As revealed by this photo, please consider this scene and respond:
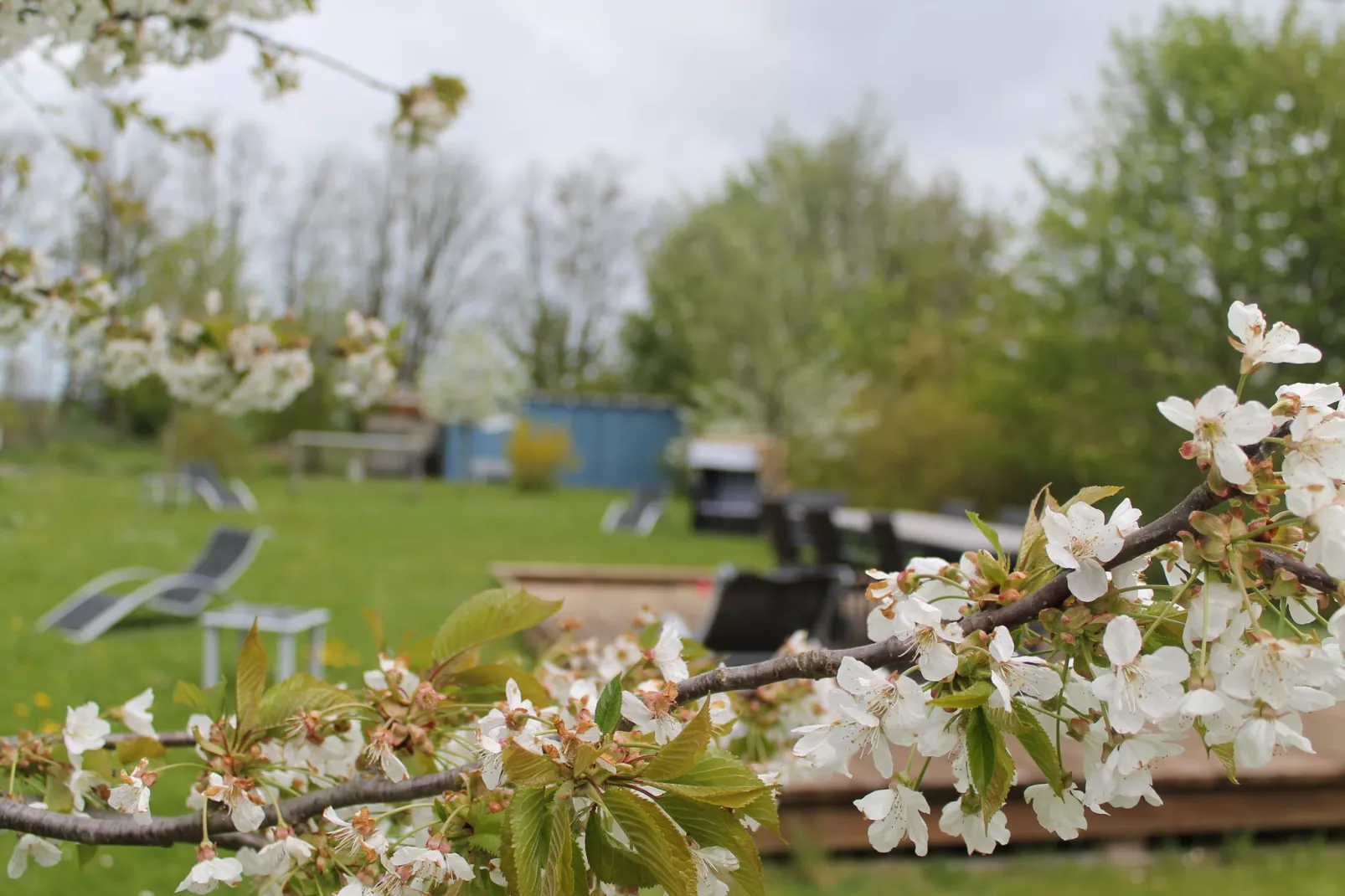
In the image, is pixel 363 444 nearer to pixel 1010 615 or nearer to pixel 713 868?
pixel 713 868

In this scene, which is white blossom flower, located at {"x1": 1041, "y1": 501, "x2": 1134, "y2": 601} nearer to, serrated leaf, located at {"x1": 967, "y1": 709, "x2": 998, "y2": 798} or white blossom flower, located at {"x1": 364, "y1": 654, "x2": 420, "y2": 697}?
serrated leaf, located at {"x1": 967, "y1": 709, "x2": 998, "y2": 798}

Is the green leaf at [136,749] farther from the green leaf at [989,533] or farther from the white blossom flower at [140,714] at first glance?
the green leaf at [989,533]

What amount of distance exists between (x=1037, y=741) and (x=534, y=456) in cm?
1921

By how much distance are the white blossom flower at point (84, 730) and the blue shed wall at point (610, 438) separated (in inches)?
889

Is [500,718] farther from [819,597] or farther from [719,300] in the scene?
[719,300]

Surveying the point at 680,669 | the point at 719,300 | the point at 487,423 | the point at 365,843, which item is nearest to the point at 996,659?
the point at 680,669

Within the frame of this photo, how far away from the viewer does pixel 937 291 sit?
2623 centimetres

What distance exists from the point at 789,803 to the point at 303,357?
7.39 feet

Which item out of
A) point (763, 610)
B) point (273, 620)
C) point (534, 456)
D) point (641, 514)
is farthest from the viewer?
point (534, 456)

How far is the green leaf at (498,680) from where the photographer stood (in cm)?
105

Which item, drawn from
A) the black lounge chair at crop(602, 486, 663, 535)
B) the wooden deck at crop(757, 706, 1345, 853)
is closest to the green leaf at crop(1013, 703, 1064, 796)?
the wooden deck at crop(757, 706, 1345, 853)

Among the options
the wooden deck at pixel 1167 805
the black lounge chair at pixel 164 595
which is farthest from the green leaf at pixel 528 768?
the black lounge chair at pixel 164 595

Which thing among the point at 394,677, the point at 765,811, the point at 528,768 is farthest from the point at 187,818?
the point at 765,811

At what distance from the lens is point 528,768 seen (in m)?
0.73
